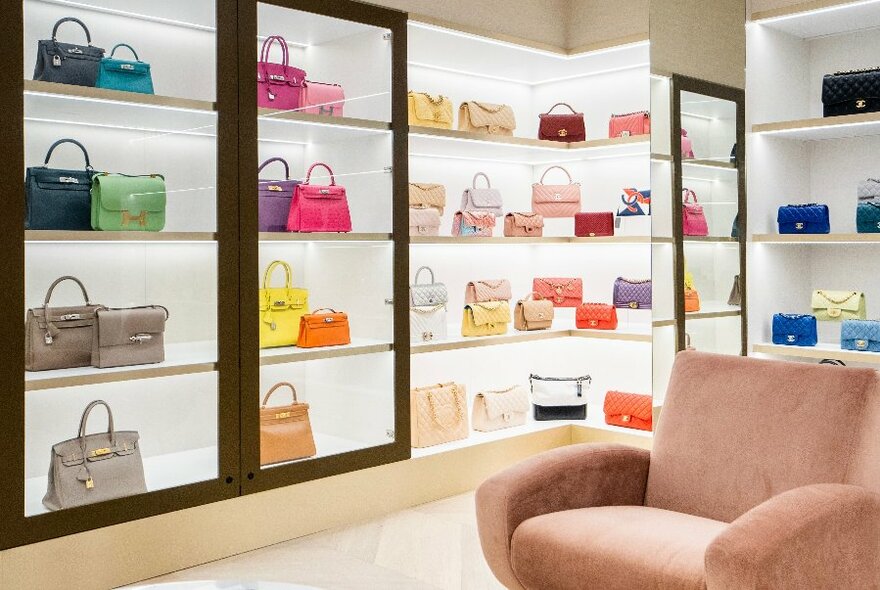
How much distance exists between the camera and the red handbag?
18.5 feet

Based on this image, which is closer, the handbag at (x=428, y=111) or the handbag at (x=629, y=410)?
the handbag at (x=428, y=111)

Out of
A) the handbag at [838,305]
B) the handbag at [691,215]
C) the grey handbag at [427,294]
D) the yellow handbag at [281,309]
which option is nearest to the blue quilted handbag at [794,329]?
the handbag at [838,305]

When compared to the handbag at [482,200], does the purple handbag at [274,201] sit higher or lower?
lower

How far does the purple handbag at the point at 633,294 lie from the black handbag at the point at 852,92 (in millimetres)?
1471

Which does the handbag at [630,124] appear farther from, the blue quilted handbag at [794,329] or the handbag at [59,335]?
the handbag at [59,335]

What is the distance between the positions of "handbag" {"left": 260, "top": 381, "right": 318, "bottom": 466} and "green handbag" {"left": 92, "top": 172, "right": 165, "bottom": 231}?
967mm

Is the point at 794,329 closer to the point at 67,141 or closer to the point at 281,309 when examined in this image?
the point at 281,309

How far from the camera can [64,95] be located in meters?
3.44

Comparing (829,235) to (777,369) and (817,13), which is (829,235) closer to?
(817,13)

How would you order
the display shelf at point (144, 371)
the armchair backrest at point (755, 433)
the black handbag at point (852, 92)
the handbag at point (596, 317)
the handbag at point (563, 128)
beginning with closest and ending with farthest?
the armchair backrest at point (755, 433) → the display shelf at point (144, 371) → the black handbag at point (852, 92) → the handbag at point (596, 317) → the handbag at point (563, 128)

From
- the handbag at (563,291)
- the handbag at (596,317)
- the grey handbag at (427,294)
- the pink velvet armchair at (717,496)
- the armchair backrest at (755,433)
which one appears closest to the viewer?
the pink velvet armchair at (717,496)

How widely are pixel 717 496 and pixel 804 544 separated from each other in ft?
1.87

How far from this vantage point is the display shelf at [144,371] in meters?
3.36

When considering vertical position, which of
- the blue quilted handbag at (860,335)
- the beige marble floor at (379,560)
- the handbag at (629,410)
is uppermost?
the blue quilted handbag at (860,335)
